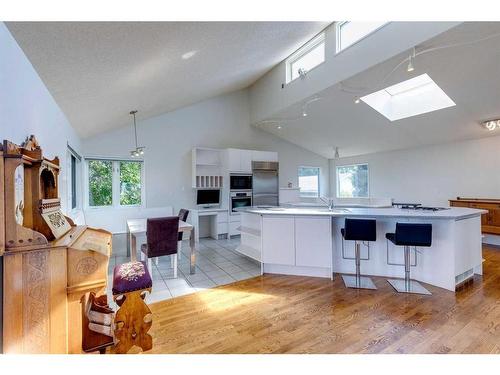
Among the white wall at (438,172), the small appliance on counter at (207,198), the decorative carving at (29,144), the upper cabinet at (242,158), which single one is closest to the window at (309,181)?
the white wall at (438,172)

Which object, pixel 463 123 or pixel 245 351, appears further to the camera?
pixel 463 123

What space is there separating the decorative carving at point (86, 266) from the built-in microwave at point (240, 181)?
4885mm

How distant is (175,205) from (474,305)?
17.8 ft

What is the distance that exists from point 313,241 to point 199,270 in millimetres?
1784

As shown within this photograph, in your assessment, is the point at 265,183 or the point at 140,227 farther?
the point at 265,183

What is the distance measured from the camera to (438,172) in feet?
18.4

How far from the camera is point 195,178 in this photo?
597 centimetres

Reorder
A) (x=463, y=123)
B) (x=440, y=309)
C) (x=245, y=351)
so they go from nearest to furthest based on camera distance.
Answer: (x=245, y=351)
(x=440, y=309)
(x=463, y=123)

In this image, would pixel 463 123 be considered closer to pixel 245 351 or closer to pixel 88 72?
pixel 245 351

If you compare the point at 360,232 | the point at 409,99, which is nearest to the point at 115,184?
the point at 360,232

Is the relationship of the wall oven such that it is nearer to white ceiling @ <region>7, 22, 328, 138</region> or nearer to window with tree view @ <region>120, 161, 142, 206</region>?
window with tree view @ <region>120, 161, 142, 206</region>

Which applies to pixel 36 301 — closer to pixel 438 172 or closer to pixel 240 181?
pixel 240 181
